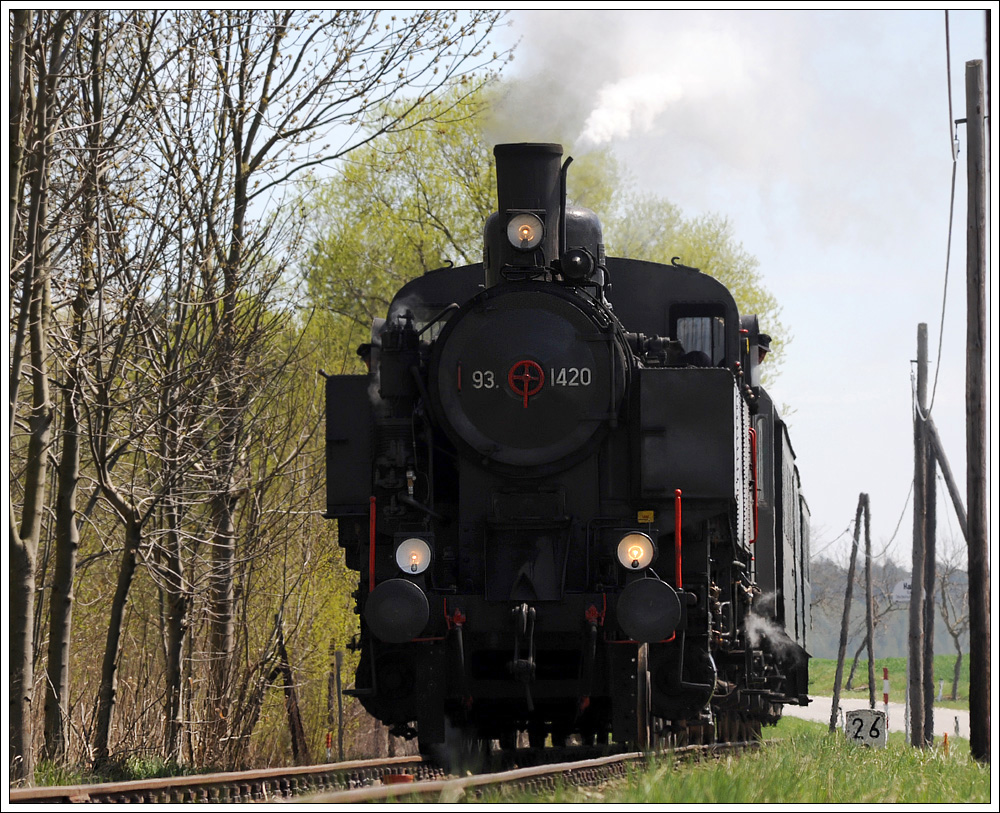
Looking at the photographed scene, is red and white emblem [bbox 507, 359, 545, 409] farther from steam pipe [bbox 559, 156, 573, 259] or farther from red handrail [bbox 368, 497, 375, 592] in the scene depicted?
red handrail [bbox 368, 497, 375, 592]

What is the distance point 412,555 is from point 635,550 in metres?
1.32

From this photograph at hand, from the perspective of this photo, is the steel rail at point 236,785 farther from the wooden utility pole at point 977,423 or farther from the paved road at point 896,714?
the paved road at point 896,714

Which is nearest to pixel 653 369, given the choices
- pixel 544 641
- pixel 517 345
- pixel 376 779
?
pixel 517 345

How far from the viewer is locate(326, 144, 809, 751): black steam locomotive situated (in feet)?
26.1

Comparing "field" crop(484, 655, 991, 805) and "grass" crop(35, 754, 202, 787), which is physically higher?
"field" crop(484, 655, 991, 805)

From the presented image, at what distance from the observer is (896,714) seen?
46.7 metres

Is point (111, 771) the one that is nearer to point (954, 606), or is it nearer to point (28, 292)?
point (28, 292)

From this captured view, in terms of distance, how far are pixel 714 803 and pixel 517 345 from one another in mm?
3531

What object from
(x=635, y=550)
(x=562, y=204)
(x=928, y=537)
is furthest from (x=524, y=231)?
(x=928, y=537)

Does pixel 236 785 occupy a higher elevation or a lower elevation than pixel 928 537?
lower

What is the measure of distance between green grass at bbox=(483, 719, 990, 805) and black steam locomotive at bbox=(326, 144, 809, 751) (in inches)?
35.3

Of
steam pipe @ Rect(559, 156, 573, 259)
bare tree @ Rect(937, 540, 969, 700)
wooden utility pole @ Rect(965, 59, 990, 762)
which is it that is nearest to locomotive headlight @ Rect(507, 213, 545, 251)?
steam pipe @ Rect(559, 156, 573, 259)

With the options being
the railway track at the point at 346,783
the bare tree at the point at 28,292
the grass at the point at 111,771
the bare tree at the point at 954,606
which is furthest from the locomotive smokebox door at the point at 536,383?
the bare tree at the point at 954,606

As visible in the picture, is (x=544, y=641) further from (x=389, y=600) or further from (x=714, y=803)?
(x=714, y=803)
